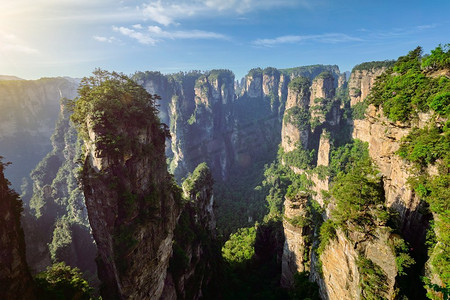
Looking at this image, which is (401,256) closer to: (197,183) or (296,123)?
(197,183)

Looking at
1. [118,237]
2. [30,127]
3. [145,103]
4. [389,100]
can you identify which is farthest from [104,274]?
[30,127]

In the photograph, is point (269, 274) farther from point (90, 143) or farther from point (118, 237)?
point (90, 143)

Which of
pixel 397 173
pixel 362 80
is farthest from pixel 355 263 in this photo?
pixel 362 80

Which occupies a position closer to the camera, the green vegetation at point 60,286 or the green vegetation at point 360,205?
the green vegetation at point 360,205

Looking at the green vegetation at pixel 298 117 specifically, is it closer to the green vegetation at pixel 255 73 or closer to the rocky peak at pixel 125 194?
the rocky peak at pixel 125 194

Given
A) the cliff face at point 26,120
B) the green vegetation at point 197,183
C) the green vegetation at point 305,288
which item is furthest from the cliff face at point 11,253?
the cliff face at point 26,120

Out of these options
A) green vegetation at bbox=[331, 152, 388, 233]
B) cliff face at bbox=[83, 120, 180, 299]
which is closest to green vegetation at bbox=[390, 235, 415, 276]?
green vegetation at bbox=[331, 152, 388, 233]

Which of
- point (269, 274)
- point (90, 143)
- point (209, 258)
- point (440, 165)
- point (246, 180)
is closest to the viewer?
point (440, 165)
